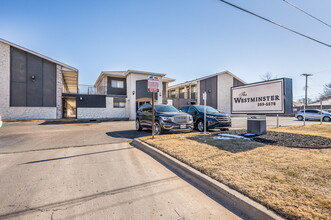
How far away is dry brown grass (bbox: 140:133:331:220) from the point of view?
222cm

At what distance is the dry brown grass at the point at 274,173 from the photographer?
7.29 ft

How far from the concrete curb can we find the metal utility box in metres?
5.02

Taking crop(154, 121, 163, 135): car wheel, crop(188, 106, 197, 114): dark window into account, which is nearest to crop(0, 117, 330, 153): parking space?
crop(154, 121, 163, 135): car wheel

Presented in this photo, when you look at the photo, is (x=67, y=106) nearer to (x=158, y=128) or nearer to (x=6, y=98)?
(x=6, y=98)

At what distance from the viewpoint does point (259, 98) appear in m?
7.81

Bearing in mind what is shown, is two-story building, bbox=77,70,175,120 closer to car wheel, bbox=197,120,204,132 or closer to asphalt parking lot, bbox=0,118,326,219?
car wheel, bbox=197,120,204,132

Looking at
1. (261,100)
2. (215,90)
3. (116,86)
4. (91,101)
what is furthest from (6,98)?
(215,90)

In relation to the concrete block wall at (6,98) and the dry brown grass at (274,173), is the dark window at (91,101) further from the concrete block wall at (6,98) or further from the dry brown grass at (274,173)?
the dry brown grass at (274,173)

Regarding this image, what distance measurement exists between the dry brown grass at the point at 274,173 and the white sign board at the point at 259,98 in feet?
9.39

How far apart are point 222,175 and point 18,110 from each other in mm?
23564

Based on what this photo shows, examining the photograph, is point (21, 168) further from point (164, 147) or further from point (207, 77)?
point (207, 77)

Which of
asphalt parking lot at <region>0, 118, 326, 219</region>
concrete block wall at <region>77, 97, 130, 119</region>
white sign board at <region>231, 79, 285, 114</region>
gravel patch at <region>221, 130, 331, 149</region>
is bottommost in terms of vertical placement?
asphalt parking lot at <region>0, 118, 326, 219</region>

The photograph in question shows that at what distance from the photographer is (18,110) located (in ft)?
61.2

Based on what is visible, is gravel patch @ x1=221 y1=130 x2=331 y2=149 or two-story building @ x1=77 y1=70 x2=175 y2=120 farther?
two-story building @ x1=77 y1=70 x2=175 y2=120
